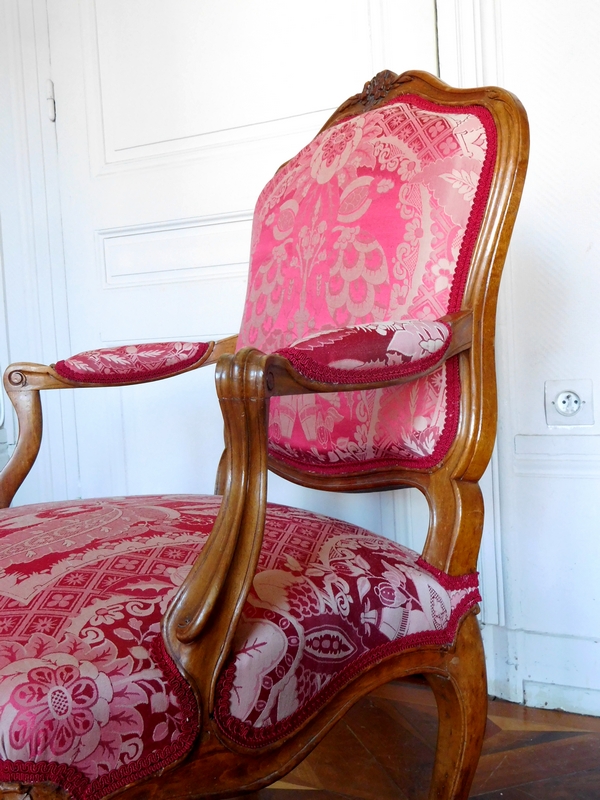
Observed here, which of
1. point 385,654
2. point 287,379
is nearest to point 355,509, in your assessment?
point 385,654

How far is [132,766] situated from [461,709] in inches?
15.6

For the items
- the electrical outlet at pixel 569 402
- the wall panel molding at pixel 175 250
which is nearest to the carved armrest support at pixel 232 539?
the electrical outlet at pixel 569 402

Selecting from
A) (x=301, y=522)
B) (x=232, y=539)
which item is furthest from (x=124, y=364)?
(x=232, y=539)

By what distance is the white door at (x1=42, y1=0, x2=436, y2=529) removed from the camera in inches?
62.2

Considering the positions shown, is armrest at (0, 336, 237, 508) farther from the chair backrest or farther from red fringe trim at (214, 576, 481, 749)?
red fringe trim at (214, 576, 481, 749)

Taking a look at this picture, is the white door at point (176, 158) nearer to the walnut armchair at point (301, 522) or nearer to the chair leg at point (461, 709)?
the walnut armchair at point (301, 522)

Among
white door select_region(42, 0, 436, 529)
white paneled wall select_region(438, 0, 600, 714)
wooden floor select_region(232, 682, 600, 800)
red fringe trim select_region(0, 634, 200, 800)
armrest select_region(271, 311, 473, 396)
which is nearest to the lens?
red fringe trim select_region(0, 634, 200, 800)

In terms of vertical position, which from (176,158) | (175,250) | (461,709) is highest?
(176,158)

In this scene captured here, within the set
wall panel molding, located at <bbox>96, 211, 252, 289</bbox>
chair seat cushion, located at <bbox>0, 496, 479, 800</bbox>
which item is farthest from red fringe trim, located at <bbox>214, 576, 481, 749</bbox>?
wall panel molding, located at <bbox>96, 211, 252, 289</bbox>

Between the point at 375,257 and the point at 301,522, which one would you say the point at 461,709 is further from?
the point at 375,257

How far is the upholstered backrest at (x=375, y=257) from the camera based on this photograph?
855 millimetres

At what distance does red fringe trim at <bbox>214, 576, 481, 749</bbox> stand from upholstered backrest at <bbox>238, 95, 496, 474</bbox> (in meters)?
0.16

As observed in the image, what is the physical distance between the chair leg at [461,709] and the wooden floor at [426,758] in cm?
37

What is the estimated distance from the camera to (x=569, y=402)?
1368 mm
